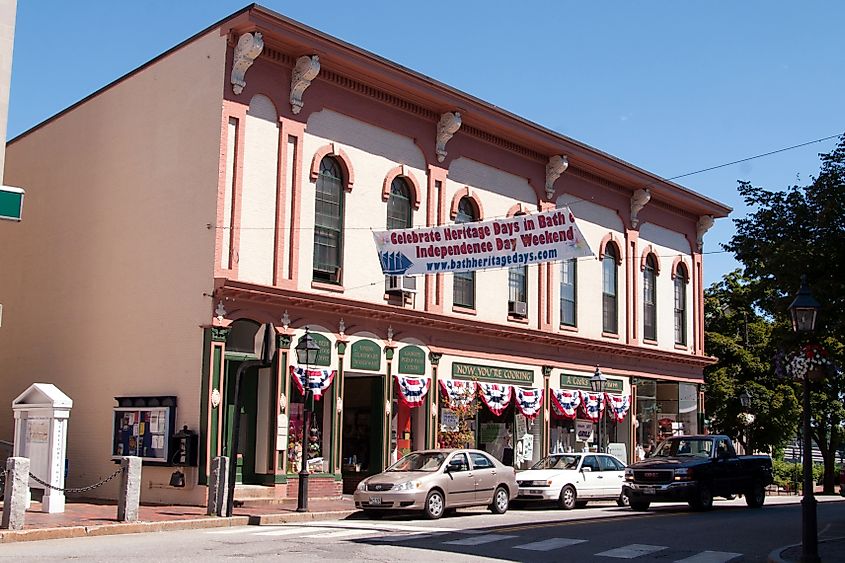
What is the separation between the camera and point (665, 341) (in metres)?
37.5

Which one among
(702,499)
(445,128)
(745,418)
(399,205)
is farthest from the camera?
(745,418)

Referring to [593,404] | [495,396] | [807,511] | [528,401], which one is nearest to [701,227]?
[593,404]

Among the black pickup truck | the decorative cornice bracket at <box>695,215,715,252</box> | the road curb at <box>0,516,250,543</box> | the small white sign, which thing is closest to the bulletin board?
the road curb at <box>0,516,250,543</box>

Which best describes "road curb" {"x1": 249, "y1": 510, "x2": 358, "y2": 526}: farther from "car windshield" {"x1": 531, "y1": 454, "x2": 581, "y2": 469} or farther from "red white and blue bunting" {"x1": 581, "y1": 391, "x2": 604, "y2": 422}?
"red white and blue bunting" {"x1": 581, "y1": 391, "x2": 604, "y2": 422}

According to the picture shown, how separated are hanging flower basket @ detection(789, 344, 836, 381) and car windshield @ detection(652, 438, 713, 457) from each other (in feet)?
31.7

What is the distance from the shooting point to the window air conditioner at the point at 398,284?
2630 centimetres

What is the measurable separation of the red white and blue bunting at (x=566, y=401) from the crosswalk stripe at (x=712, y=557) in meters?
15.8

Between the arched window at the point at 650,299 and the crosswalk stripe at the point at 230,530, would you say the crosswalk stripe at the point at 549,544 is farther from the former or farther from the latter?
the arched window at the point at 650,299

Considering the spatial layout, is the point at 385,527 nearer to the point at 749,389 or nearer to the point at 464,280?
the point at 464,280

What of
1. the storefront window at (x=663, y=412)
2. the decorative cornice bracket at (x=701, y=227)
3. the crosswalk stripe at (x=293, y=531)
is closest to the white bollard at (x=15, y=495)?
the crosswalk stripe at (x=293, y=531)

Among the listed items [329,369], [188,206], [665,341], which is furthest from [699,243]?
Result: [188,206]

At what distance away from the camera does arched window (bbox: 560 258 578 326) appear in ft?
107

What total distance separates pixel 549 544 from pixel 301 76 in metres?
13.1

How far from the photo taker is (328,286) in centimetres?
2480
